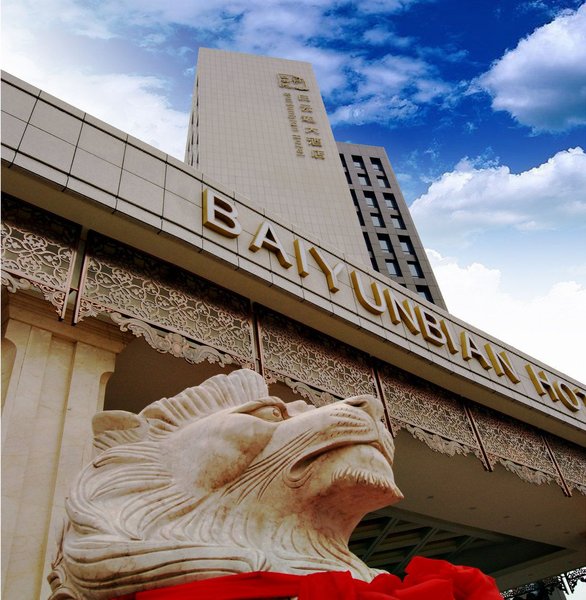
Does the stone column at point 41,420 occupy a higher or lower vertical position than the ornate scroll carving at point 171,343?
lower

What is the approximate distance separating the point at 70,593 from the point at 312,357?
160 inches

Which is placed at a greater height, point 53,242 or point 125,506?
point 53,242

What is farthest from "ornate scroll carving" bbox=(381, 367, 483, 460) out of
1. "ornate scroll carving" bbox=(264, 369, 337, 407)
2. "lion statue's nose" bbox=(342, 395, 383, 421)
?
"lion statue's nose" bbox=(342, 395, 383, 421)

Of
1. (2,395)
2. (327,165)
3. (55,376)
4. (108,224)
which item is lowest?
(2,395)

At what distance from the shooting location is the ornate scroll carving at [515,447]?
6.78m

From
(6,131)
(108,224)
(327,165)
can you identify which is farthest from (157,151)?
(327,165)

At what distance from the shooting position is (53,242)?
4.09 m

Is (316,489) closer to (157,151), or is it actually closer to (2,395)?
(2,395)

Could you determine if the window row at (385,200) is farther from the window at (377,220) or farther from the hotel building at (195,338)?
the hotel building at (195,338)

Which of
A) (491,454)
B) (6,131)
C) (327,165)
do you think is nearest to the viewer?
(6,131)

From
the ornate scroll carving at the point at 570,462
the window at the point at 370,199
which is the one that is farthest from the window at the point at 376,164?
the ornate scroll carving at the point at 570,462

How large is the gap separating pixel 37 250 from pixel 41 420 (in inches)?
48.5

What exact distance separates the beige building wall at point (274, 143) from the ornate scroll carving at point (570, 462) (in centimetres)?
636

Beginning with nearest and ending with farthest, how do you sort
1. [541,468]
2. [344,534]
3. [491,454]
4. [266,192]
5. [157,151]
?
[344,534], [157,151], [491,454], [541,468], [266,192]
